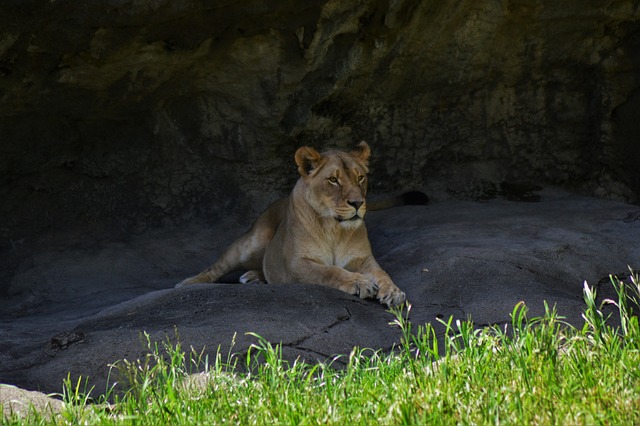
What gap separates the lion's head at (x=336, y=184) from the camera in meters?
6.25

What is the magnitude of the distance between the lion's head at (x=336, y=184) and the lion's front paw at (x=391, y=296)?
670mm

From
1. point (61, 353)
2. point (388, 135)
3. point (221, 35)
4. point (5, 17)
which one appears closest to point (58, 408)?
point (61, 353)

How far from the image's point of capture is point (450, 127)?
7.95 metres

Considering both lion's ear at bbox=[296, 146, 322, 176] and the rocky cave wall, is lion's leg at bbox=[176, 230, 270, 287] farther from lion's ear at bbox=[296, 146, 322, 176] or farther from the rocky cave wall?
lion's ear at bbox=[296, 146, 322, 176]

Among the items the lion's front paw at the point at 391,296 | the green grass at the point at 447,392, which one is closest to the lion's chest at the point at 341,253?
the lion's front paw at the point at 391,296

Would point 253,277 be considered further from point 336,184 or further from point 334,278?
point 334,278

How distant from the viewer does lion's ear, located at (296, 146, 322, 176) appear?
21.1 feet

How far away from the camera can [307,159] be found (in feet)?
21.3

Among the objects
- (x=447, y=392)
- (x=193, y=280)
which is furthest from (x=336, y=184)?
(x=447, y=392)

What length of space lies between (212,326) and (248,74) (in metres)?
2.85

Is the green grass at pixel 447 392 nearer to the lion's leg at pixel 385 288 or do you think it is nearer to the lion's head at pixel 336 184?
the lion's leg at pixel 385 288

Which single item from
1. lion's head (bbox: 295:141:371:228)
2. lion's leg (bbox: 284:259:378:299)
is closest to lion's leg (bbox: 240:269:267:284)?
lion's leg (bbox: 284:259:378:299)

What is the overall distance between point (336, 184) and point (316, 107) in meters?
1.29

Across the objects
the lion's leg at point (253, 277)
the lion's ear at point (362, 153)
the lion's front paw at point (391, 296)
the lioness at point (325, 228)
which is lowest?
the lion's leg at point (253, 277)
